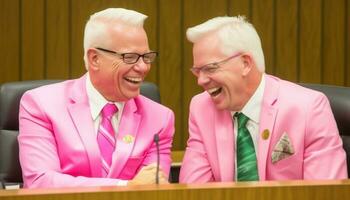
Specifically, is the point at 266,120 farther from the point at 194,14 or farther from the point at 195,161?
the point at 194,14

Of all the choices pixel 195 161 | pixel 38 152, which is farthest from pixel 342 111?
pixel 38 152

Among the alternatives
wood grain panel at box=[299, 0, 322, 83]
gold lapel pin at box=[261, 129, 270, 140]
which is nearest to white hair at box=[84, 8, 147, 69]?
gold lapel pin at box=[261, 129, 270, 140]

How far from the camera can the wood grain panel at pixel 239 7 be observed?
4.50 metres

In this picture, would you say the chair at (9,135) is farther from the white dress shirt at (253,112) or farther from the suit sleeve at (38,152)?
the white dress shirt at (253,112)

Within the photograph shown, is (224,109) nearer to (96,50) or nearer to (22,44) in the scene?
(96,50)

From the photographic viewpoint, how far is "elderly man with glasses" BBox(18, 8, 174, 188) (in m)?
2.76

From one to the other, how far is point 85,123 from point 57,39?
5.52ft

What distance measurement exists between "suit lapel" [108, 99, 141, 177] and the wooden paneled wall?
1553 mm

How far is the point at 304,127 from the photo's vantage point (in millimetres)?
2742

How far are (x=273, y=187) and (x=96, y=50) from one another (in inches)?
44.9

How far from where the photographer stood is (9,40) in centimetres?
436

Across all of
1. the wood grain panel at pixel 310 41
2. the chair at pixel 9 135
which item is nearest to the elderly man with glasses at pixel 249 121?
the chair at pixel 9 135

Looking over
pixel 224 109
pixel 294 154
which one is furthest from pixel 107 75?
pixel 294 154

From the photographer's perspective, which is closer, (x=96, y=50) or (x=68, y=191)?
(x=68, y=191)
